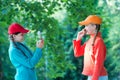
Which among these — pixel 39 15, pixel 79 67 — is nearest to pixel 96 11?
pixel 39 15

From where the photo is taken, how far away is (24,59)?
4.75m

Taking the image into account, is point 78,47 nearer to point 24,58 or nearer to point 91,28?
point 91,28

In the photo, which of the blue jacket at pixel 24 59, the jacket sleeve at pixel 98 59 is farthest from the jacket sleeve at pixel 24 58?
the jacket sleeve at pixel 98 59

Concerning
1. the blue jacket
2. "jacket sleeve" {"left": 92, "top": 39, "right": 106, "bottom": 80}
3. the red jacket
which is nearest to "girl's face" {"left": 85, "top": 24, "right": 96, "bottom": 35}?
the red jacket

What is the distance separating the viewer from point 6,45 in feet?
61.5

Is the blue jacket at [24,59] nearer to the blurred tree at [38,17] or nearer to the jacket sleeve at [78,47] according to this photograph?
the jacket sleeve at [78,47]

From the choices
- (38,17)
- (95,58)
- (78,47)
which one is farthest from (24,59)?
(38,17)

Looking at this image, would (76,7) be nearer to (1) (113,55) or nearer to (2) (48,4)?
(2) (48,4)

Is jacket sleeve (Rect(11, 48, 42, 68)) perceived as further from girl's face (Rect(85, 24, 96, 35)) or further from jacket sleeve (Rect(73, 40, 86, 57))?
girl's face (Rect(85, 24, 96, 35))

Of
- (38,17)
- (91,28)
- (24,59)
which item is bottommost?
(38,17)

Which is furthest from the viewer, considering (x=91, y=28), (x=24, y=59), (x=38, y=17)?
(x=38, y=17)

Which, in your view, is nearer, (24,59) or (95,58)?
(95,58)

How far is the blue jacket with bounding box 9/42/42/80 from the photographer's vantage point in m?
4.74

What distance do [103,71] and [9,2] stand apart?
11.9 feet
